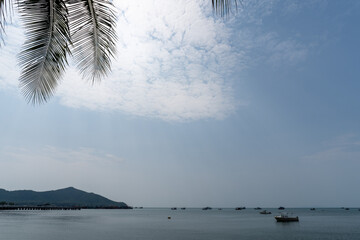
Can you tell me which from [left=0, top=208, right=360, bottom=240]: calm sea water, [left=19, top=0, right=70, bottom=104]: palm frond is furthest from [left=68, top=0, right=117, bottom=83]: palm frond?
[left=0, top=208, right=360, bottom=240]: calm sea water

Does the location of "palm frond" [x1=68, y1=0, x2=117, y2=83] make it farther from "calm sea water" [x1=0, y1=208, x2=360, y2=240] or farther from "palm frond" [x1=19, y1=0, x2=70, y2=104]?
"calm sea water" [x1=0, y1=208, x2=360, y2=240]

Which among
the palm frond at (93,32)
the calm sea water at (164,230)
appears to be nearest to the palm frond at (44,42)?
the palm frond at (93,32)

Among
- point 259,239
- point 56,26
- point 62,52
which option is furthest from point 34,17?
point 259,239

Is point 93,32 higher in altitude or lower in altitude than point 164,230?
higher

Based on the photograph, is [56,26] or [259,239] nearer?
[56,26]

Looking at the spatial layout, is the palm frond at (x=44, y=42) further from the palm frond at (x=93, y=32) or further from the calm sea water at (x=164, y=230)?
the calm sea water at (x=164, y=230)

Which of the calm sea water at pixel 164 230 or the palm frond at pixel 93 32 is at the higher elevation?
the palm frond at pixel 93 32

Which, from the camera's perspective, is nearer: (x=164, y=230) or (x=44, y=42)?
(x=44, y=42)

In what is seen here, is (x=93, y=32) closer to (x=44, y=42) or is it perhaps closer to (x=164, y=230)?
(x=44, y=42)

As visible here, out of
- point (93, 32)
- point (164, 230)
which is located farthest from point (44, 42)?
point (164, 230)

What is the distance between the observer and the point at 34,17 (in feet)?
14.5

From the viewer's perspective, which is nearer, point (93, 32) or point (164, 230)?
point (93, 32)

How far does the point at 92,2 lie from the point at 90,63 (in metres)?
1.03

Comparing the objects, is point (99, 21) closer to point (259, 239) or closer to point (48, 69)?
point (48, 69)
